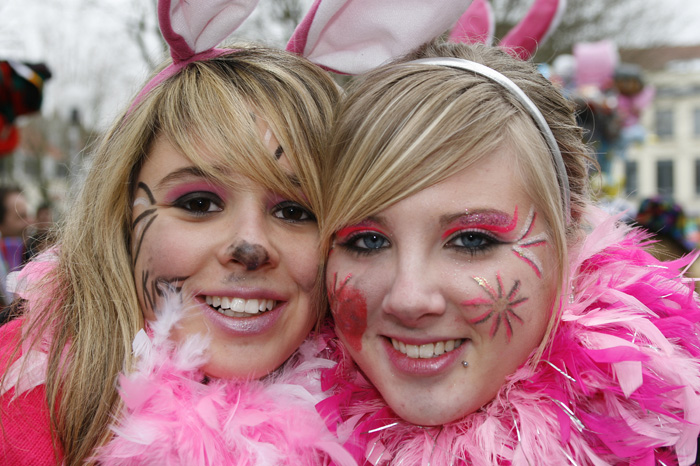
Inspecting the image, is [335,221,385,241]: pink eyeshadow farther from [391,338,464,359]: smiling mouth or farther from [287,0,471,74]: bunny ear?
[287,0,471,74]: bunny ear

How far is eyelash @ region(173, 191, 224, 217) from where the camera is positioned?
158cm

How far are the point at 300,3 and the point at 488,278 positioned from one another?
319 inches

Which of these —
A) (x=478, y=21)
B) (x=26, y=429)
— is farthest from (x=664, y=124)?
(x=26, y=429)

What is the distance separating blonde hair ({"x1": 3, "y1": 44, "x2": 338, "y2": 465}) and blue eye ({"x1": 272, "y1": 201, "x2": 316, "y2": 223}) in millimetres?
44

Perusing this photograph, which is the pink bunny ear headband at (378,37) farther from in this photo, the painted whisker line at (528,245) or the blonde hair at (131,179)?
the painted whisker line at (528,245)

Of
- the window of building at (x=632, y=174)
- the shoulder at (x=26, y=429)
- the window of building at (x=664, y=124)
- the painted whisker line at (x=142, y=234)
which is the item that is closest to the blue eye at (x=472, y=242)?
the painted whisker line at (x=142, y=234)

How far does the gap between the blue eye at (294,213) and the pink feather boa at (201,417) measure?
0.38m

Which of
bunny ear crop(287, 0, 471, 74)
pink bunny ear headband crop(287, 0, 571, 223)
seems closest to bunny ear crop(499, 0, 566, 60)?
pink bunny ear headband crop(287, 0, 571, 223)

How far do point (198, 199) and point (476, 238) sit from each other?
30.2 inches

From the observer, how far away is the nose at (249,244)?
Answer: 1.49 m

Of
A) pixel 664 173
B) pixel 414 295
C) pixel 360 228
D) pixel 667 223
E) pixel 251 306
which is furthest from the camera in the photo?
pixel 664 173

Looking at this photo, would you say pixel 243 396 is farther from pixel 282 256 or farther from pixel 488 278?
pixel 488 278

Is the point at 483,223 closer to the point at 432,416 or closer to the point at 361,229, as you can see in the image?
the point at 361,229

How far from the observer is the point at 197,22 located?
1668 millimetres
